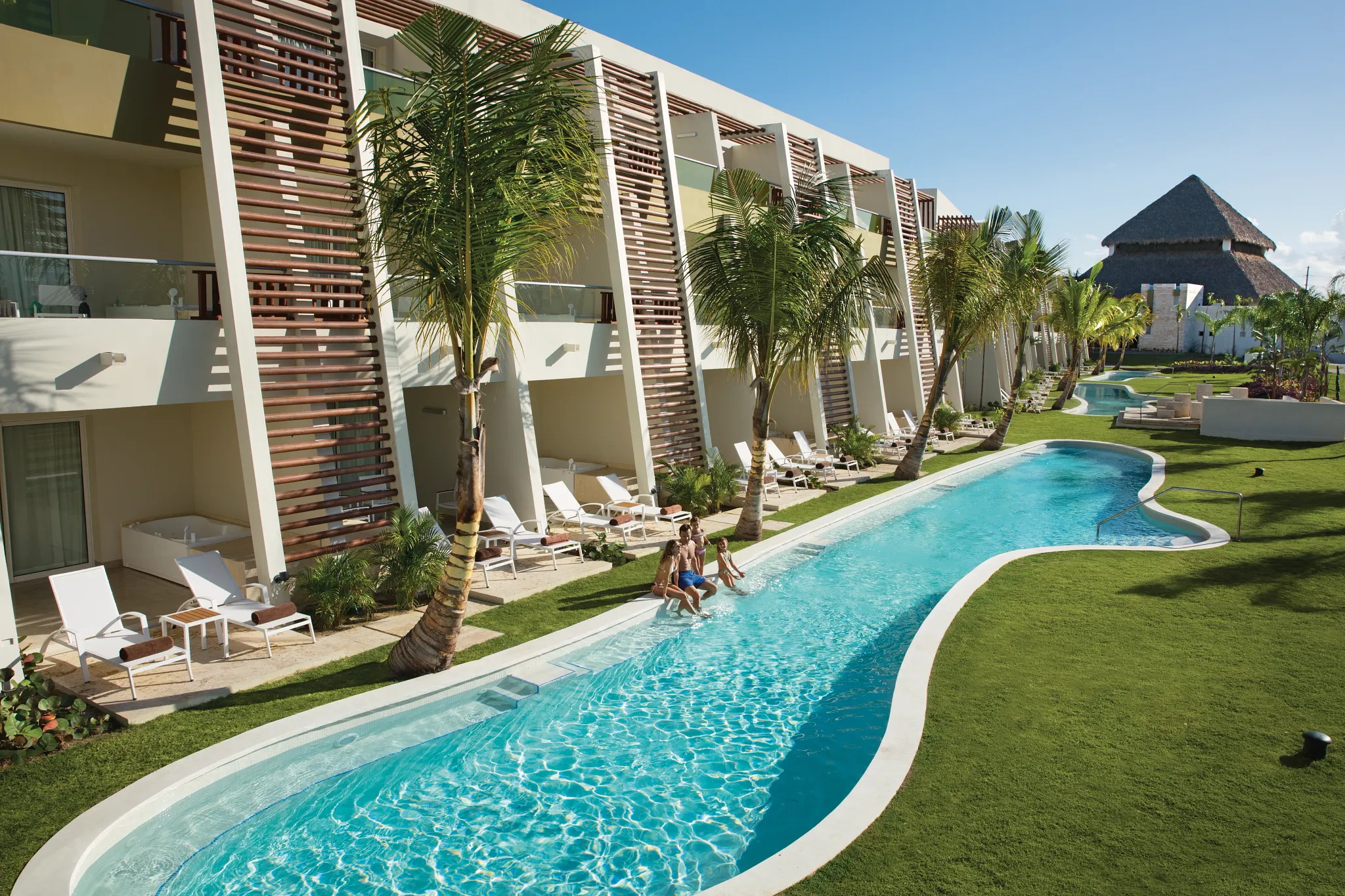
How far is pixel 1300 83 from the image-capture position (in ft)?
61.4

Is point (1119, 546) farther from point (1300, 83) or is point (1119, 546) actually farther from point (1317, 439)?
point (1317, 439)

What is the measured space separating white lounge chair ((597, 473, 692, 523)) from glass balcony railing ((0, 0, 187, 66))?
8233 mm

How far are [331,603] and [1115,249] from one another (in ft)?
327

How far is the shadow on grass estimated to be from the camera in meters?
9.59

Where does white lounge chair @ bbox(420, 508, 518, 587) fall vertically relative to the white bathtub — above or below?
below

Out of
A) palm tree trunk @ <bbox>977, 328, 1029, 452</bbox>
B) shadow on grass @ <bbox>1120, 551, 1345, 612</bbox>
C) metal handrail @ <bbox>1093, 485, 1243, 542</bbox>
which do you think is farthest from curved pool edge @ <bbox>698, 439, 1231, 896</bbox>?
palm tree trunk @ <bbox>977, 328, 1029, 452</bbox>

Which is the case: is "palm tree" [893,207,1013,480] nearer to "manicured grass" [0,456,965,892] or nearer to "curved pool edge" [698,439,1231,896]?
"curved pool edge" [698,439,1231,896]

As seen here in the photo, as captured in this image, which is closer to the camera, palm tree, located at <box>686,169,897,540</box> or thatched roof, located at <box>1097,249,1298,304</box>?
palm tree, located at <box>686,169,897,540</box>

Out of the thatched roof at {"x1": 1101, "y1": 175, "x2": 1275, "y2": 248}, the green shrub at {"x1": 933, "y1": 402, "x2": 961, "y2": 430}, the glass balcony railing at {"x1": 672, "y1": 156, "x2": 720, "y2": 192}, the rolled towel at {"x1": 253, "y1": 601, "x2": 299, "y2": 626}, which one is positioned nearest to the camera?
the rolled towel at {"x1": 253, "y1": 601, "x2": 299, "y2": 626}

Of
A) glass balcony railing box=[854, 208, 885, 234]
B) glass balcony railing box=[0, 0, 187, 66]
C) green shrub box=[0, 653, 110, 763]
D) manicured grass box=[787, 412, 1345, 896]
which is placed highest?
glass balcony railing box=[854, 208, 885, 234]

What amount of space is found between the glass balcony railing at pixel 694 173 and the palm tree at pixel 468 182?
9.77 metres

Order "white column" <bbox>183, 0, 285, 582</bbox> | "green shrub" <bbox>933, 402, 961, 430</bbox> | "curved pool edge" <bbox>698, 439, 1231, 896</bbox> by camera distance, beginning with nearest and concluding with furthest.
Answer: "curved pool edge" <bbox>698, 439, 1231, 896</bbox>
"white column" <bbox>183, 0, 285, 582</bbox>
"green shrub" <bbox>933, 402, 961, 430</bbox>

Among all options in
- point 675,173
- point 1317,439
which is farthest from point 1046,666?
point 1317,439

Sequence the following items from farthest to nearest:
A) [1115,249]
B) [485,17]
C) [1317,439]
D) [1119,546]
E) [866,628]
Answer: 1. [1115,249]
2. [1317,439]
3. [485,17]
4. [1119,546]
5. [866,628]
